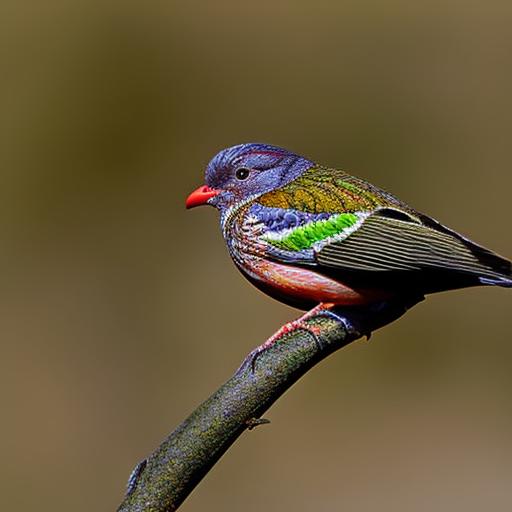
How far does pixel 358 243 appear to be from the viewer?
149 cm

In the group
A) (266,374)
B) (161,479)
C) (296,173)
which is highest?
(296,173)

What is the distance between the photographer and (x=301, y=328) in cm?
136

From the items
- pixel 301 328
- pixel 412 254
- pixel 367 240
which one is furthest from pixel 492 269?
pixel 301 328

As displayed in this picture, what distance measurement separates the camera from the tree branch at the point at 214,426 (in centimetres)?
113

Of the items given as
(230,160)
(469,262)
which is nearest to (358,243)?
(469,262)

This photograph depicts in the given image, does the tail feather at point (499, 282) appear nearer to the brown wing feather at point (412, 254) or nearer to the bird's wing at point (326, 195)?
the brown wing feather at point (412, 254)

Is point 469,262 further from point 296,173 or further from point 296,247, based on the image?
point 296,173

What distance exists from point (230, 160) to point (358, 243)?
0.38m

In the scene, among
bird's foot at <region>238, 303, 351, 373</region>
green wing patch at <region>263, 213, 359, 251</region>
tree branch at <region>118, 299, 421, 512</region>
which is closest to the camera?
tree branch at <region>118, 299, 421, 512</region>

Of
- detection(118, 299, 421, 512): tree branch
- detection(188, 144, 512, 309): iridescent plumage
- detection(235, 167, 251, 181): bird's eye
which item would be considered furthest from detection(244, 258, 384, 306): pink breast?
detection(235, 167, 251, 181): bird's eye

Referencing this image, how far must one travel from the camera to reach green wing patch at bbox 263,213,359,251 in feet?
5.02

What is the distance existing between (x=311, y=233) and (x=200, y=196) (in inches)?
11.7

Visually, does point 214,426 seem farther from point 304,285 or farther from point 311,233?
point 311,233

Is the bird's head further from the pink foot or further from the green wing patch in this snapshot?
the pink foot
